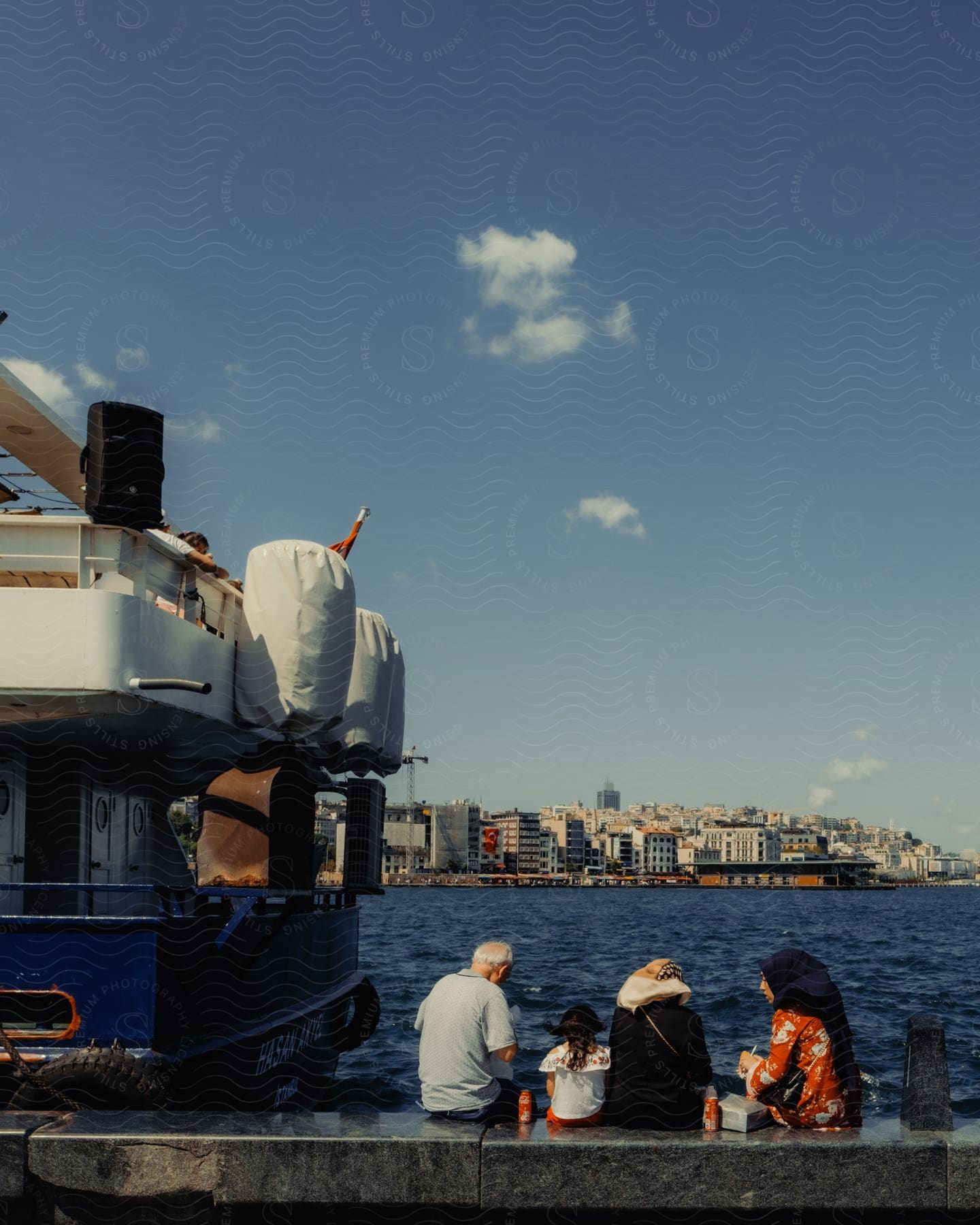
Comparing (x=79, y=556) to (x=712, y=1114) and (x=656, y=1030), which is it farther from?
(x=712, y=1114)

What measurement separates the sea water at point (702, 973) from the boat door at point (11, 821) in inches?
185

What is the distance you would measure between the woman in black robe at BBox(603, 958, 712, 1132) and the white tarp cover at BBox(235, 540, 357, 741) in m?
6.42

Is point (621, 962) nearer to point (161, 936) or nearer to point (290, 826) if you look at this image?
→ point (290, 826)

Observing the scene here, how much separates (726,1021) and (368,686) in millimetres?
10390

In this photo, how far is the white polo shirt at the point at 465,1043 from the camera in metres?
7.60

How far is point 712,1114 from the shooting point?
22.9ft

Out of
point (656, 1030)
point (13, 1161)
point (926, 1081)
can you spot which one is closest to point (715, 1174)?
point (656, 1030)

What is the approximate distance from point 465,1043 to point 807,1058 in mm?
1864

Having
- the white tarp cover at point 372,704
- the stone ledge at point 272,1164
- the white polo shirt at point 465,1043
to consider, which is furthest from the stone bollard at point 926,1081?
the white tarp cover at point 372,704

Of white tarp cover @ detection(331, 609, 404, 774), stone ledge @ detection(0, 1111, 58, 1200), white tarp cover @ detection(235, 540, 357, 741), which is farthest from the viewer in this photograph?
white tarp cover @ detection(331, 609, 404, 774)

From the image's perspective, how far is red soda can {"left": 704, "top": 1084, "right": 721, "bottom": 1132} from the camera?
22.9ft

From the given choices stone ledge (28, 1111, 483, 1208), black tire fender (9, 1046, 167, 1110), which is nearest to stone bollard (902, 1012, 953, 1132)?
stone ledge (28, 1111, 483, 1208)

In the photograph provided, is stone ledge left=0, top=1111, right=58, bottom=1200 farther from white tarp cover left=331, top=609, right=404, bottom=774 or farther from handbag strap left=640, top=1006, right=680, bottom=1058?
white tarp cover left=331, top=609, right=404, bottom=774

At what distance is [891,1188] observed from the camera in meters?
6.67
